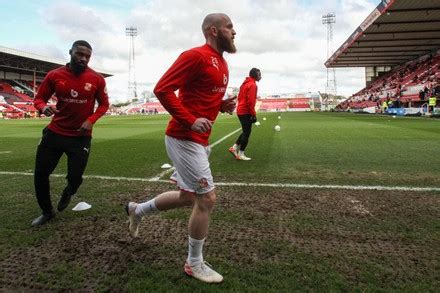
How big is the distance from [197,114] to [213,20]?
739 millimetres

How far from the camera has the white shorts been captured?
117 inches

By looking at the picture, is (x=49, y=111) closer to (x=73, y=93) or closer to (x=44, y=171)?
(x=73, y=93)

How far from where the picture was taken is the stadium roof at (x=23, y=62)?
54594 millimetres

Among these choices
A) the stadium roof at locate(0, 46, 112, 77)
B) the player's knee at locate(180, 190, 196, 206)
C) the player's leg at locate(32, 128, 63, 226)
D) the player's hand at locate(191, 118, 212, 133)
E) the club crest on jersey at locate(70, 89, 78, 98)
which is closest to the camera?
the player's hand at locate(191, 118, 212, 133)

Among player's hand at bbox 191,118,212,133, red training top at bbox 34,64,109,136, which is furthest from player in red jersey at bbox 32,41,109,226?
player's hand at bbox 191,118,212,133

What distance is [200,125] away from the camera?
113 inches

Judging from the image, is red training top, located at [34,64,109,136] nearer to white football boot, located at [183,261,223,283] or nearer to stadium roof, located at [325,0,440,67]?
white football boot, located at [183,261,223,283]

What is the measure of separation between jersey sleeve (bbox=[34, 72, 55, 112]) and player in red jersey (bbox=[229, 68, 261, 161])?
5051mm

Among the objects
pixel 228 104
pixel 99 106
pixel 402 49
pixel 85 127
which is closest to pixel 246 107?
pixel 99 106

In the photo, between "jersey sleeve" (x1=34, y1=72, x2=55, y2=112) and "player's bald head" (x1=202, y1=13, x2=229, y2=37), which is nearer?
"player's bald head" (x1=202, y1=13, x2=229, y2=37)

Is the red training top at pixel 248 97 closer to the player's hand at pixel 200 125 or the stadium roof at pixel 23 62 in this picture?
the player's hand at pixel 200 125

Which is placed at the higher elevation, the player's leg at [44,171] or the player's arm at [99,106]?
the player's arm at [99,106]

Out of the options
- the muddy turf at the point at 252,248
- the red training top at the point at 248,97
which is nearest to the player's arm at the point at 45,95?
the muddy turf at the point at 252,248

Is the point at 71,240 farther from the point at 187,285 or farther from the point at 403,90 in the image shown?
the point at 403,90
